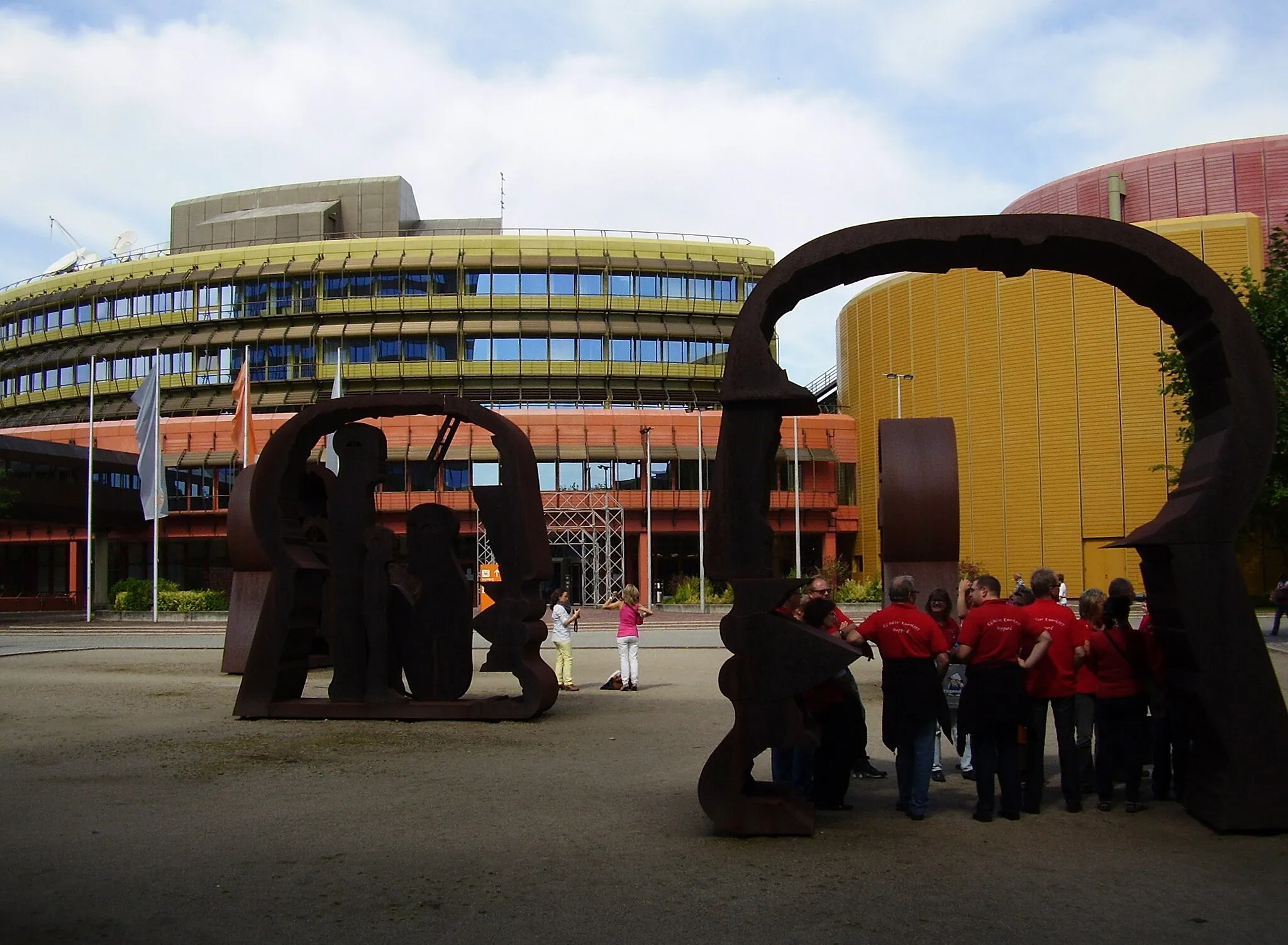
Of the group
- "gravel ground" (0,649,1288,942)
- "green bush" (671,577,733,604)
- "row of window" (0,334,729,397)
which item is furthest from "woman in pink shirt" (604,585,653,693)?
"row of window" (0,334,729,397)

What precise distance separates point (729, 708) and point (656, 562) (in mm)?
43148

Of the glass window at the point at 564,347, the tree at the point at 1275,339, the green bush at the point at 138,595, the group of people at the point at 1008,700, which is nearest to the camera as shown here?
the group of people at the point at 1008,700

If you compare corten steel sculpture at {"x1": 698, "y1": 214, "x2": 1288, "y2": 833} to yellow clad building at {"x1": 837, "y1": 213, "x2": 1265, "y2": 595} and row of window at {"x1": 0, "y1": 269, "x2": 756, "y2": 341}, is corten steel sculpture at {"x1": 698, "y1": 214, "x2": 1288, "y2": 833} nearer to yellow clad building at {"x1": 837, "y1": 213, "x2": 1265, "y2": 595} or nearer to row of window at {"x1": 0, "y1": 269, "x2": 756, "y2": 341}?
yellow clad building at {"x1": 837, "y1": 213, "x2": 1265, "y2": 595}

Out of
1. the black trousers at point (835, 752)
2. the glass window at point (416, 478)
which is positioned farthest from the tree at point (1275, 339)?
the glass window at point (416, 478)

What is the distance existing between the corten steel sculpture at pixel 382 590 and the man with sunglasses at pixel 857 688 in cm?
364

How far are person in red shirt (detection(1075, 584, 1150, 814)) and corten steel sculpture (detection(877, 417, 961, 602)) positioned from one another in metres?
6.56

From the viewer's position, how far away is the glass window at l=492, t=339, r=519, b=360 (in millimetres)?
65000

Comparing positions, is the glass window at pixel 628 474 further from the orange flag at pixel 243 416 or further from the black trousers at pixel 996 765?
the black trousers at pixel 996 765

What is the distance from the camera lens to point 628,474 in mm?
55062

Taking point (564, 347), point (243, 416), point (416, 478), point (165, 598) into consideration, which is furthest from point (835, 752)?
point (564, 347)

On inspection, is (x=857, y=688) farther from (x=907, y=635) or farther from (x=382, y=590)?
(x=382, y=590)

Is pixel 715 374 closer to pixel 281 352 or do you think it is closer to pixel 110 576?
pixel 281 352

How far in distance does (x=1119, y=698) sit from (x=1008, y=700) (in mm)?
1085

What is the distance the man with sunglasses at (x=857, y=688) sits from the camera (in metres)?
8.31
